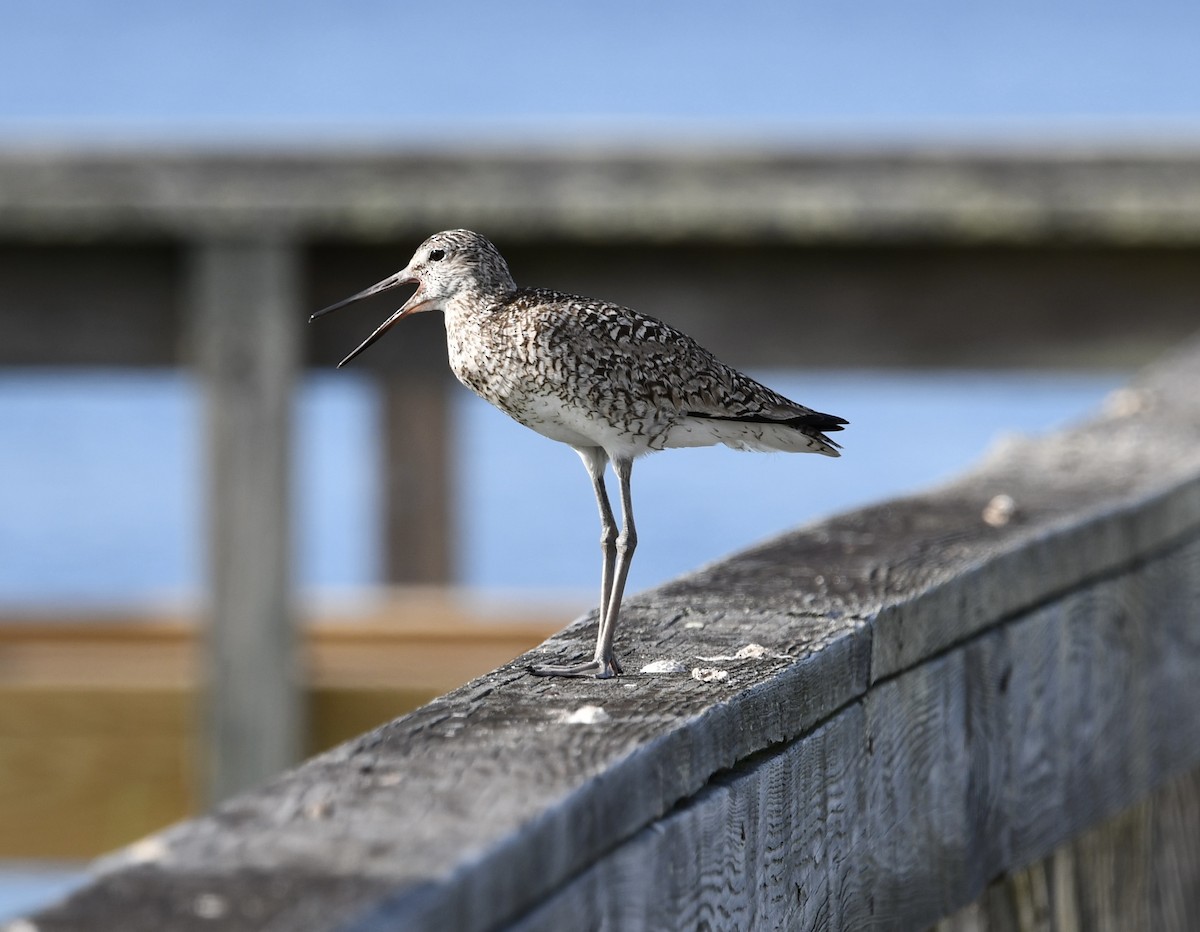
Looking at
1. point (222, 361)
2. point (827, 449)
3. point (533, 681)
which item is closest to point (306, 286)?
point (222, 361)

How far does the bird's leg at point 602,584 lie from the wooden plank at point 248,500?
7.63 ft

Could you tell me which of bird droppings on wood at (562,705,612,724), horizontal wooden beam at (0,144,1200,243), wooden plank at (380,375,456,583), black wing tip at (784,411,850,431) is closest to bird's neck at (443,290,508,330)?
black wing tip at (784,411,850,431)

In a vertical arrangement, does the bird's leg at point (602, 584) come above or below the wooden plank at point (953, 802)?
above

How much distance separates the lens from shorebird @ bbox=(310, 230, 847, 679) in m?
1.73

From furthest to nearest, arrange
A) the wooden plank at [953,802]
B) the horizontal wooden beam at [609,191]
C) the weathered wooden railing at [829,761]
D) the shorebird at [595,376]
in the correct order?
the horizontal wooden beam at [609,191] < the shorebird at [595,376] < the wooden plank at [953,802] < the weathered wooden railing at [829,761]

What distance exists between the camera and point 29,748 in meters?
4.39

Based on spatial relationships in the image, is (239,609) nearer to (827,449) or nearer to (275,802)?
(827,449)

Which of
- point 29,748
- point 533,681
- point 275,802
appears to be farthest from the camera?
point 29,748

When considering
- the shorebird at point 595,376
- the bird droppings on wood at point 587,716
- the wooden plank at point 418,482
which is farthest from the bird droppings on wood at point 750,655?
the wooden plank at point 418,482

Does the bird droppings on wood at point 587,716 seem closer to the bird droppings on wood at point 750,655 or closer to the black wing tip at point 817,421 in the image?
the bird droppings on wood at point 750,655

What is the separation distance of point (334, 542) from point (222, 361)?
17126 millimetres

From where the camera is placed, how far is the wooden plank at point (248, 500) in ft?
13.4

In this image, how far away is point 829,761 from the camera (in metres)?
1.62

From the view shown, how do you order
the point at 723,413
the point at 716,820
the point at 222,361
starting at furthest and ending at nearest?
1. the point at 222,361
2. the point at 723,413
3. the point at 716,820
